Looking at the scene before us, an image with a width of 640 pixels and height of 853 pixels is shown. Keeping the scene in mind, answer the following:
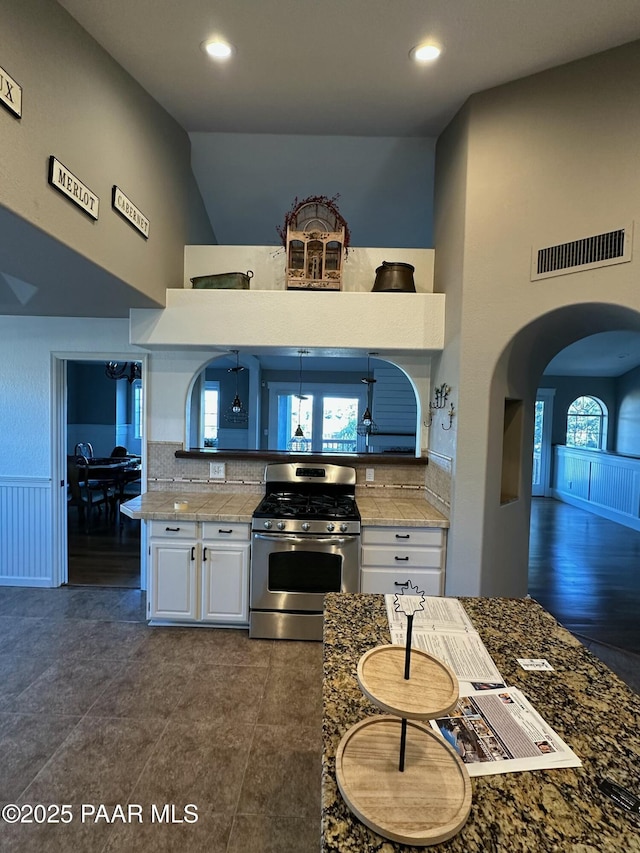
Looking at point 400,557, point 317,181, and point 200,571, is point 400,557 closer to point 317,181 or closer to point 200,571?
point 200,571

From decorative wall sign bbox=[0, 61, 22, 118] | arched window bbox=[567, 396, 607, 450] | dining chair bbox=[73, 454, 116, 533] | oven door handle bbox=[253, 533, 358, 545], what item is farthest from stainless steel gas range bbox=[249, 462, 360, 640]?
arched window bbox=[567, 396, 607, 450]

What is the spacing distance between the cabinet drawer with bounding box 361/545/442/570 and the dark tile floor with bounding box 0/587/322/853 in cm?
73

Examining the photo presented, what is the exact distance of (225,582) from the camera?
2.98m

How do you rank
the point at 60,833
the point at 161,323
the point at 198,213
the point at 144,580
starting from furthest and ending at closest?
the point at 198,213 < the point at 144,580 < the point at 161,323 < the point at 60,833

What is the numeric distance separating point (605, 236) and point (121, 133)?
276 cm

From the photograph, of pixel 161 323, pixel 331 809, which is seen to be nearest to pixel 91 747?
pixel 331 809

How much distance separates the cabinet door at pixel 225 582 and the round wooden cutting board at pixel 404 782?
2176mm

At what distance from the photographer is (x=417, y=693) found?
79cm

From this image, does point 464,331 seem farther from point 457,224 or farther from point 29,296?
point 29,296

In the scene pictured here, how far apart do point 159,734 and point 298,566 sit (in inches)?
46.5

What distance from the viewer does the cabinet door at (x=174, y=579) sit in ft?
9.75

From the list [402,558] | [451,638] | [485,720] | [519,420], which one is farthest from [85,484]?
[485,720]

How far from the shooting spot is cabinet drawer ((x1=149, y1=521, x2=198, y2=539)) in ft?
9.71

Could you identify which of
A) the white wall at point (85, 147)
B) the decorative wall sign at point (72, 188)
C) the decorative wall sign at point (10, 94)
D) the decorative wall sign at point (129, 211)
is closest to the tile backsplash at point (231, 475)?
the white wall at point (85, 147)
